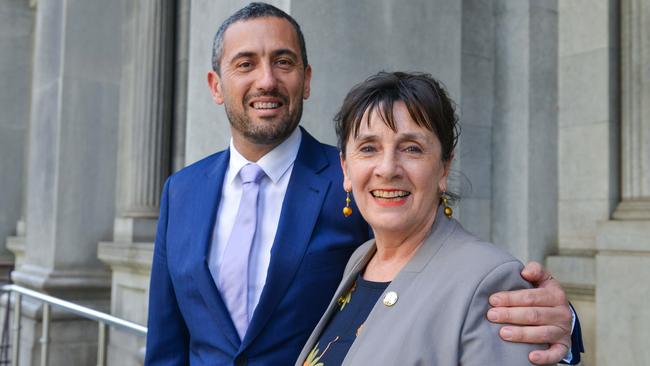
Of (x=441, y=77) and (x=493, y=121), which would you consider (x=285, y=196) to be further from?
(x=493, y=121)

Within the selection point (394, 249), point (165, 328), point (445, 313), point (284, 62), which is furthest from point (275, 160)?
point (445, 313)

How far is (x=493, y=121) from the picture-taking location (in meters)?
5.12

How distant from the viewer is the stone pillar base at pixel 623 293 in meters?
4.18

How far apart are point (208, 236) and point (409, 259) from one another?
0.75 meters

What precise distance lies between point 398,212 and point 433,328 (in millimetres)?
370

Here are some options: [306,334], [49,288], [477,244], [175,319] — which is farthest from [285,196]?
[49,288]

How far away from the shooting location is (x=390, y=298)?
68.4 inches

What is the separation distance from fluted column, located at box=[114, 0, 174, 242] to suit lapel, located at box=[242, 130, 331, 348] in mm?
5794

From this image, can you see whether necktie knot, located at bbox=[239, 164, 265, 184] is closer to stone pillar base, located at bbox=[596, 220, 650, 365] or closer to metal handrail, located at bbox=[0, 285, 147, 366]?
metal handrail, located at bbox=[0, 285, 147, 366]

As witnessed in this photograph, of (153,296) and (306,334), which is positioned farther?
(153,296)

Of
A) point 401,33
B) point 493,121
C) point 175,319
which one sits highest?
point 401,33

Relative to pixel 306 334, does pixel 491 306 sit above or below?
above

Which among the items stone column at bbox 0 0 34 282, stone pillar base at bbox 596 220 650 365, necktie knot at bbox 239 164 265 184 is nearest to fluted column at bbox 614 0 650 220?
stone pillar base at bbox 596 220 650 365

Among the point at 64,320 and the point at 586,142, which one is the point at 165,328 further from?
the point at 64,320
